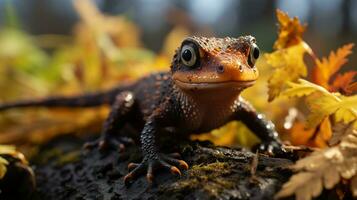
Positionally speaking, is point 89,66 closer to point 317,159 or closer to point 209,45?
point 209,45

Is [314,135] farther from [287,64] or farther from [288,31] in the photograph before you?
[288,31]

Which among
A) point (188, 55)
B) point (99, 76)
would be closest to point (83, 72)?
point (99, 76)

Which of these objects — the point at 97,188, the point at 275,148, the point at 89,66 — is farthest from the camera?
the point at 89,66

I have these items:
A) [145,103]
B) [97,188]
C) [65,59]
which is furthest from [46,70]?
[97,188]

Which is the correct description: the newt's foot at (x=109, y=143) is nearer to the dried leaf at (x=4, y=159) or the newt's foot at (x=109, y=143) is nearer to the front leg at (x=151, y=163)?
the front leg at (x=151, y=163)

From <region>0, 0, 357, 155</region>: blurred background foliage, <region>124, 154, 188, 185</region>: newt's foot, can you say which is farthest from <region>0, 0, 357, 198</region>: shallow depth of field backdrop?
<region>124, 154, 188, 185</region>: newt's foot
